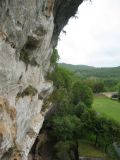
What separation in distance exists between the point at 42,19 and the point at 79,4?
7.96m

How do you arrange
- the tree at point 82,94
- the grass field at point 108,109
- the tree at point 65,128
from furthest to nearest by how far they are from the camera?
the grass field at point 108,109
the tree at point 82,94
the tree at point 65,128

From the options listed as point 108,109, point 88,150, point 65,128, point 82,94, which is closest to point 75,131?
point 65,128

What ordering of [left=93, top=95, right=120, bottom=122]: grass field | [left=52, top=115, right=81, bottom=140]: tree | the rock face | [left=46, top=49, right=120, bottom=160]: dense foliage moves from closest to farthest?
the rock face
[left=46, top=49, right=120, bottom=160]: dense foliage
[left=52, top=115, right=81, bottom=140]: tree
[left=93, top=95, right=120, bottom=122]: grass field

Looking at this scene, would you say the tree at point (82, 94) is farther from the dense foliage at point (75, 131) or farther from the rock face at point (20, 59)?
the rock face at point (20, 59)

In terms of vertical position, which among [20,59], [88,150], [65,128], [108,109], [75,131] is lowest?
[108,109]

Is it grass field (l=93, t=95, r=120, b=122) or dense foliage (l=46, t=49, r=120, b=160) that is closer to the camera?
dense foliage (l=46, t=49, r=120, b=160)

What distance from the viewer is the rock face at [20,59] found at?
1698 centimetres

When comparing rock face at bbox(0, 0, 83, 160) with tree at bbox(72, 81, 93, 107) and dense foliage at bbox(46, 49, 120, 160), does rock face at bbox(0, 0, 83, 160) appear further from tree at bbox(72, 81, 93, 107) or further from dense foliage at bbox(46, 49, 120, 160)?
tree at bbox(72, 81, 93, 107)

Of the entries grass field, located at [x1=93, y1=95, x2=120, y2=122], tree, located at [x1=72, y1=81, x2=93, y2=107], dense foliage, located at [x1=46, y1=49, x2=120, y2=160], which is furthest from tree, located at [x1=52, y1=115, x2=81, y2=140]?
grass field, located at [x1=93, y1=95, x2=120, y2=122]

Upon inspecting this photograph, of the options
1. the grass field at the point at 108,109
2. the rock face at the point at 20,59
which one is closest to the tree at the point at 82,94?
the grass field at the point at 108,109

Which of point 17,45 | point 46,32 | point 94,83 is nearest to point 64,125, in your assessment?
point 46,32

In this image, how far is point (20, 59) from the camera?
22953 mm

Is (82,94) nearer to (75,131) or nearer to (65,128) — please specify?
(75,131)

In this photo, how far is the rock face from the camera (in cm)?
1698
